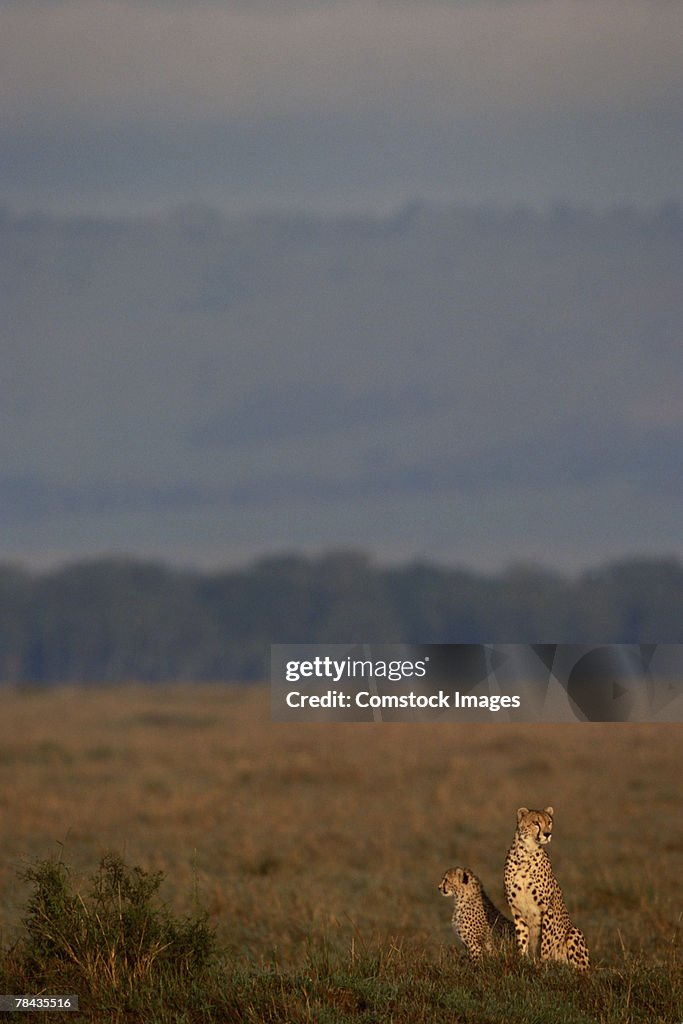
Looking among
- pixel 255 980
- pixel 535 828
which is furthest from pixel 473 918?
pixel 255 980

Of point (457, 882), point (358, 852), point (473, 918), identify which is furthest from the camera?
point (358, 852)

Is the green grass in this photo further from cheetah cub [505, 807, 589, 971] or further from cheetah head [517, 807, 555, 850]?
cheetah head [517, 807, 555, 850]

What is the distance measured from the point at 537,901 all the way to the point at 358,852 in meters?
9.12

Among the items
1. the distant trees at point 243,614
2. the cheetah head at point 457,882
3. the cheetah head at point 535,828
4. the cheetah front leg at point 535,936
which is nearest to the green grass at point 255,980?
the cheetah front leg at point 535,936


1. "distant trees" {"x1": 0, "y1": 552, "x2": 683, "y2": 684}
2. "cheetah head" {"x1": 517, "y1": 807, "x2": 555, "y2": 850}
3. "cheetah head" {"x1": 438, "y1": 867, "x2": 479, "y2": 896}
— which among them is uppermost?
"distant trees" {"x1": 0, "y1": 552, "x2": 683, "y2": 684}

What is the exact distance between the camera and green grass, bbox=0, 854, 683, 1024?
9.02 meters

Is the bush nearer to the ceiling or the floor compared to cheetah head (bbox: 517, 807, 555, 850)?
nearer to the floor

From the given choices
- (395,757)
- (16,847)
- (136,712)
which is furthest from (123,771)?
(136,712)

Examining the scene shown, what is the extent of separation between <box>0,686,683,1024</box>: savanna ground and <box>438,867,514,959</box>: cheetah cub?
0.65 ft

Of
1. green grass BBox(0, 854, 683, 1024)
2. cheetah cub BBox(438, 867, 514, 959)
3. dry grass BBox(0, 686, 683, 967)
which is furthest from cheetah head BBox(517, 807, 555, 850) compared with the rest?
dry grass BBox(0, 686, 683, 967)

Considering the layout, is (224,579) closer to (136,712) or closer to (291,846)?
(136,712)

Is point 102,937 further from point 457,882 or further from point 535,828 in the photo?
point 535,828

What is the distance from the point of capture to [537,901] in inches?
408

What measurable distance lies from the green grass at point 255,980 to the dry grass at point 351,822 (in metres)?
0.87
